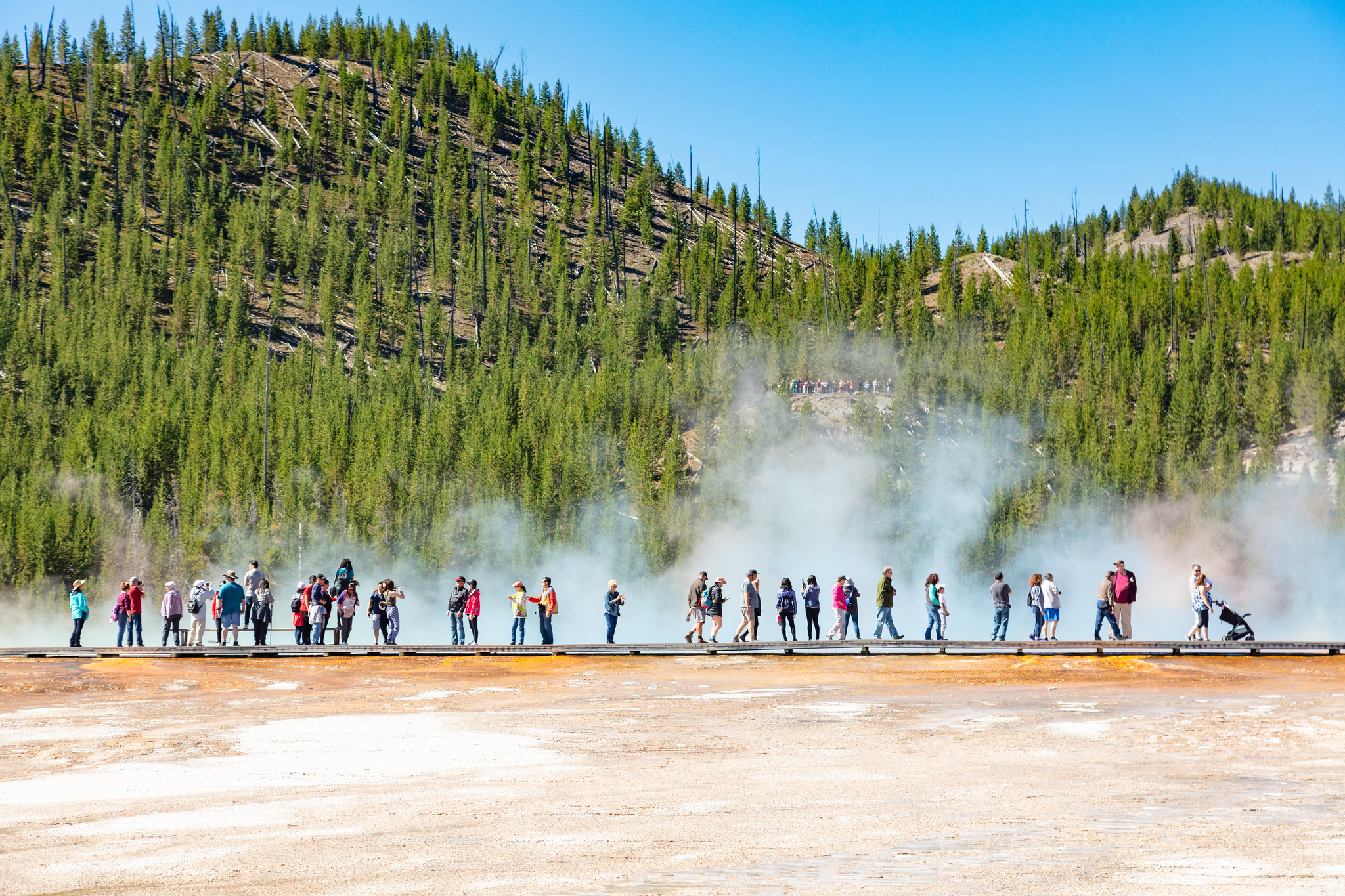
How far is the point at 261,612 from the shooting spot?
26.1 meters

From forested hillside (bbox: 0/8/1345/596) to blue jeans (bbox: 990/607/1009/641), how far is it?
44115 mm

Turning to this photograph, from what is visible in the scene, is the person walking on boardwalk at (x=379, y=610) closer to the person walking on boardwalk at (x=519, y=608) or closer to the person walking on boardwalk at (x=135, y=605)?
Answer: the person walking on boardwalk at (x=519, y=608)

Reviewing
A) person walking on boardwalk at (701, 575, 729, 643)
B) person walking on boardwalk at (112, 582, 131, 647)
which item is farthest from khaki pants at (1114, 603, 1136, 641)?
person walking on boardwalk at (112, 582, 131, 647)

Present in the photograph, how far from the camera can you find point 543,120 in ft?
481

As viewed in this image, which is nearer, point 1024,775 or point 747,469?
point 1024,775

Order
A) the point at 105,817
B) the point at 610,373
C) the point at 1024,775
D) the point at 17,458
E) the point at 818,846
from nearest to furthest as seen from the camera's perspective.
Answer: the point at 818,846
the point at 105,817
the point at 1024,775
the point at 17,458
the point at 610,373

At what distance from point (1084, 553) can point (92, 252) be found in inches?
3270

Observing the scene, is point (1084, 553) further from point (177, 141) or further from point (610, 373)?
point (177, 141)

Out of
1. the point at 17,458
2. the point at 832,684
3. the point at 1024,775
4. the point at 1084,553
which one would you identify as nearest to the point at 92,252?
the point at 17,458

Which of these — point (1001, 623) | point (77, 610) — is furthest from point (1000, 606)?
point (77, 610)

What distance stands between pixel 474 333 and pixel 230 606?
250 feet

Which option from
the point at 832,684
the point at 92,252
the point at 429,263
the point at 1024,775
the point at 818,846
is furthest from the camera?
the point at 429,263

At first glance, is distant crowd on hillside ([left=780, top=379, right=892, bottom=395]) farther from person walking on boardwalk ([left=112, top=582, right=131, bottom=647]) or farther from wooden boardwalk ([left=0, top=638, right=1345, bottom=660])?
person walking on boardwalk ([left=112, top=582, right=131, bottom=647])

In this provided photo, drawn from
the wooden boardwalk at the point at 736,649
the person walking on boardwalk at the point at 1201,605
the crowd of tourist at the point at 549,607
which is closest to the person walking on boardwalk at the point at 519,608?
the crowd of tourist at the point at 549,607
